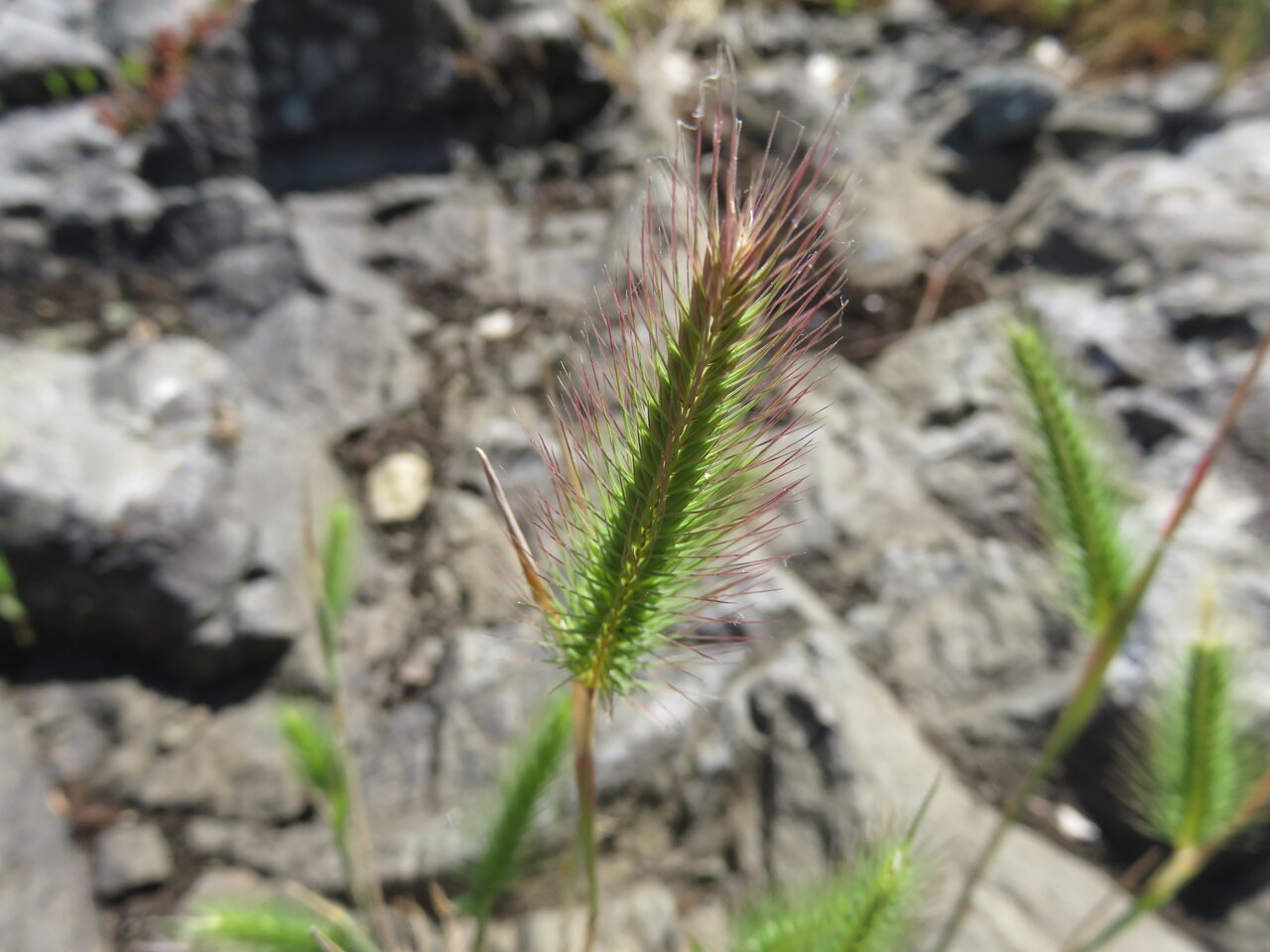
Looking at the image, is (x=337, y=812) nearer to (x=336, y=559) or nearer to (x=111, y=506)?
(x=336, y=559)

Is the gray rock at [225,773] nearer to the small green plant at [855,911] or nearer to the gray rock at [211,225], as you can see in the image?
the small green plant at [855,911]

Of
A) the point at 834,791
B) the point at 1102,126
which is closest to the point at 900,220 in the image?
the point at 1102,126

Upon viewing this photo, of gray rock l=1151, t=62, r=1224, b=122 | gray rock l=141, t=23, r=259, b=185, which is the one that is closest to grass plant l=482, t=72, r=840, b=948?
gray rock l=141, t=23, r=259, b=185

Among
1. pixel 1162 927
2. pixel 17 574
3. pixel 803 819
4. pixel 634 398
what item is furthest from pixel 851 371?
pixel 17 574

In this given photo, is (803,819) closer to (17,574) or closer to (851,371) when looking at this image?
(851,371)

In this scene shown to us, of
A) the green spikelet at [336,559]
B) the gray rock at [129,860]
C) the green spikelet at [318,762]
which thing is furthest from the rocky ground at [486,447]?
the green spikelet at [318,762]

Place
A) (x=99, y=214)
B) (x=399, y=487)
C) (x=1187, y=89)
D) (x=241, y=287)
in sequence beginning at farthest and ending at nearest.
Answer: (x=1187, y=89) < (x=99, y=214) < (x=241, y=287) < (x=399, y=487)
